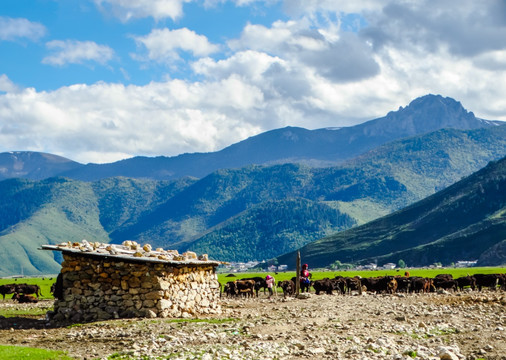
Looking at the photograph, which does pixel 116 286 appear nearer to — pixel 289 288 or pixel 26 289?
pixel 289 288

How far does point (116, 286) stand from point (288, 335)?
9154 millimetres

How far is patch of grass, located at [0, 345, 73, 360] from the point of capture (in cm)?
1749

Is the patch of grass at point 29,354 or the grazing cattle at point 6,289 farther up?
the patch of grass at point 29,354

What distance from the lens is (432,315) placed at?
29.8 metres

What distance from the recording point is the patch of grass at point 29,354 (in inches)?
689

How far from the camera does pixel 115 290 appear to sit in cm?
2794

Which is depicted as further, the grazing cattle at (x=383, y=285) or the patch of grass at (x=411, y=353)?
the grazing cattle at (x=383, y=285)

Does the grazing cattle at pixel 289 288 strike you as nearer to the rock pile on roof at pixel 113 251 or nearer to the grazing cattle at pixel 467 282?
the grazing cattle at pixel 467 282

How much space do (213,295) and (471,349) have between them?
14.6m

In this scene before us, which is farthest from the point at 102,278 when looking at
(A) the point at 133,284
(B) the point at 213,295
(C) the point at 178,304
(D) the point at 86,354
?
(D) the point at 86,354


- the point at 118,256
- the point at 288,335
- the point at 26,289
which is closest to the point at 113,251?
the point at 118,256

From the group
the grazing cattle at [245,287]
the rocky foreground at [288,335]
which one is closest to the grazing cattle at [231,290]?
the grazing cattle at [245,287]

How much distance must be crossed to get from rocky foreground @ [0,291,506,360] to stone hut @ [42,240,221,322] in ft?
4.64

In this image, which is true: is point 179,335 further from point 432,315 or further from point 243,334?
point 432,315
